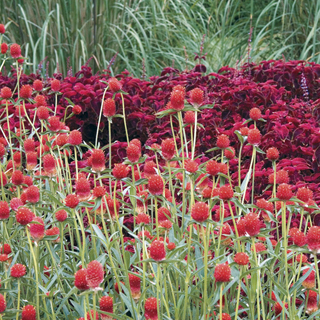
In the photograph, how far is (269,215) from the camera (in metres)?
1.55

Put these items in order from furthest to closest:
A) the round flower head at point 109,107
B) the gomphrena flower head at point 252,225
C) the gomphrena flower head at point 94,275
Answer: the round flower head at point 109,107 < the gomphrena flower head at point 252,225 < the gomphrena flower head at point 94,275

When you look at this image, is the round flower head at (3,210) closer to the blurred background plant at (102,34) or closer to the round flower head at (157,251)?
the round flower head at (157,251)

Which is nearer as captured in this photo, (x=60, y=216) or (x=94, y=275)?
(x=94, y=275)

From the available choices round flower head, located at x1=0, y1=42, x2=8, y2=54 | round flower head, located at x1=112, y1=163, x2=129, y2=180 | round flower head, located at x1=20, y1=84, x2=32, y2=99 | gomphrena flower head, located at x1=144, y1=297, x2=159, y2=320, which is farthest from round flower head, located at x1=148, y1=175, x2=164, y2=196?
round flower head, located at x1=0, y1=42, x2=8, y2=54

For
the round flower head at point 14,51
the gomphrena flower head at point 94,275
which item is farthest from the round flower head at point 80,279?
the round flower head at point 14,51

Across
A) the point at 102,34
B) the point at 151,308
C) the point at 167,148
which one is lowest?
the point at 102,34

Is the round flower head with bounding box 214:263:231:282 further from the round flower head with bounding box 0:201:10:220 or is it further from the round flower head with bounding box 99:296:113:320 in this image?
the round flower head with bounding box 0:201:10:220

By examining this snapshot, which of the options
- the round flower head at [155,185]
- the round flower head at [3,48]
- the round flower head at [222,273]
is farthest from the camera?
the round flower head at [3,48]

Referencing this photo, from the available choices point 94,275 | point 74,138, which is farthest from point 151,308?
point 74,138

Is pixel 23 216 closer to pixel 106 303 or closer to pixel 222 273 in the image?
pixel 106 303

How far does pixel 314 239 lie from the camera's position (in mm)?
1319

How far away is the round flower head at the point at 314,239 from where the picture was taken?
1317mm

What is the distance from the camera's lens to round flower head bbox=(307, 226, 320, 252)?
1317mm

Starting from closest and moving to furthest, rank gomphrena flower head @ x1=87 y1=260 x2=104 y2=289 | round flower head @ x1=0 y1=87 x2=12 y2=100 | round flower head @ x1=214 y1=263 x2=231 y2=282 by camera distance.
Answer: gomphrena flower head @ x1=87 y1=260 x2=104 y2=289
round flower head @ x1=214 y1=263 x2=231 y2=282
round flower head @ x1=0 y1=87 x2=12 y2=100
